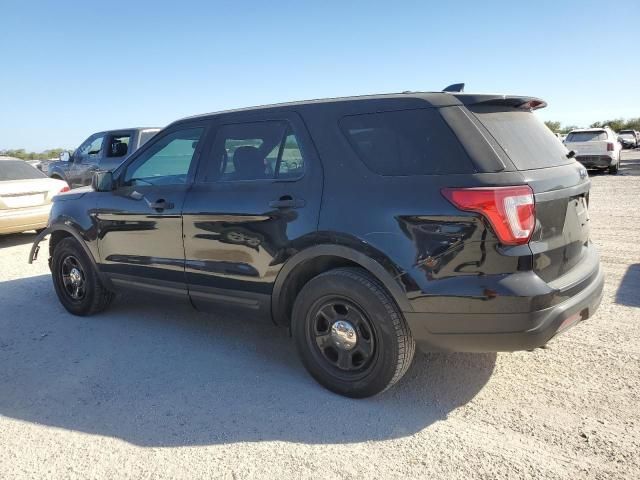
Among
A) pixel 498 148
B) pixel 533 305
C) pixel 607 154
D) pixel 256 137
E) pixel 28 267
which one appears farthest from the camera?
pixel 607 154

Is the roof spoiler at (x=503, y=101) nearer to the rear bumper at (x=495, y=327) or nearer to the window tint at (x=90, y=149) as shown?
the rear bumper at (x=495, y=327)

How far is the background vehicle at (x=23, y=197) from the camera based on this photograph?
8602mm

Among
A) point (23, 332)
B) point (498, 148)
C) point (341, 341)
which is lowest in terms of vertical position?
point (23, 332)

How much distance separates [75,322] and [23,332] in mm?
431

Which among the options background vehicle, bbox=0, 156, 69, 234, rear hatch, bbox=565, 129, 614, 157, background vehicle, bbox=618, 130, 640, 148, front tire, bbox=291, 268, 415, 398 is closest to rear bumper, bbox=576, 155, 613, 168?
rear hatch, bbox=565, 129, 614, 157

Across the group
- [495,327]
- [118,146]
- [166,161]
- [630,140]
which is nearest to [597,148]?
[118,146]

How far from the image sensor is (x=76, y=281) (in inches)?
203

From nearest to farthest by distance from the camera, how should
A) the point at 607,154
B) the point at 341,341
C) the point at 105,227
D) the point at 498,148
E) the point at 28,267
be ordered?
the point at 498,148 → the point at 341,341 → the point at 105,227 → the point at 28,267 → the point at 607,154

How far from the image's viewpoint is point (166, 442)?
9.62ft

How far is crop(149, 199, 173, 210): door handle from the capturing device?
4168 mm

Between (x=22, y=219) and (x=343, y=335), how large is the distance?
7406 mm

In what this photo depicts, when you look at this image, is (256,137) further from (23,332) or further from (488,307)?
(23,332)

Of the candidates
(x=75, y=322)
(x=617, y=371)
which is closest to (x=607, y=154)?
(x=617, y=371)

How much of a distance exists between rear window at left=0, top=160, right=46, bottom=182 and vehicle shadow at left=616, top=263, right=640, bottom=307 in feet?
29.9
